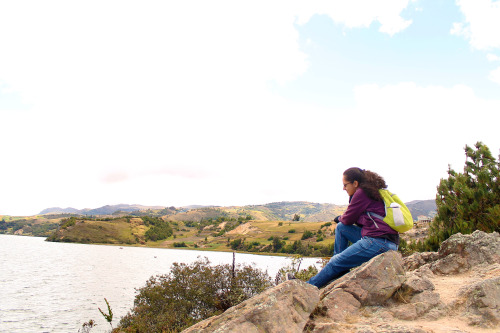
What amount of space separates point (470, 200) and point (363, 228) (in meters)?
9.87

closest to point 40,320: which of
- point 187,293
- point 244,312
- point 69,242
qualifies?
point 187,293

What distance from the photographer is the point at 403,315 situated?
228 inches

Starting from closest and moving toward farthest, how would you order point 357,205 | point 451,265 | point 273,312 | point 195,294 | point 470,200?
point 273,312 < point 357,205 < point 451,265 < point 470,200 < point 195,294

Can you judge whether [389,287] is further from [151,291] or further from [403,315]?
[151,291]

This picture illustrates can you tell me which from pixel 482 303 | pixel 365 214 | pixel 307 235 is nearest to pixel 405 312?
pixel 482 303

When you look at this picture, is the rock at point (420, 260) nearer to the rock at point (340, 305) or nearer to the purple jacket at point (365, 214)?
the purple jacket at point (365, 214)

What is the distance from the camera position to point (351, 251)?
264 inches

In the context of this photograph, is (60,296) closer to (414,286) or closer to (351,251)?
(351,251)

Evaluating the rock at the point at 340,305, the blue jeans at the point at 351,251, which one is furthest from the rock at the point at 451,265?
the rock at the point at 340,305

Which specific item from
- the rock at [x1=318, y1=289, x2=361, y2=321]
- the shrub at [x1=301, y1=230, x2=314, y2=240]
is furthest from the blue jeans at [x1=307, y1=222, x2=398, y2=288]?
the shrub at [x1=301, y1=230, x2=314, y2=240]

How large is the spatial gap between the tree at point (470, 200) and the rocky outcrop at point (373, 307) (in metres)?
6.58

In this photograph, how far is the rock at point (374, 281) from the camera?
6.19 metres

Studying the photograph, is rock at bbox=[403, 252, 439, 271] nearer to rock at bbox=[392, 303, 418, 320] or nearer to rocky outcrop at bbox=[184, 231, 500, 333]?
rocky outcrop at bbox=[184, 231, 500, 333]

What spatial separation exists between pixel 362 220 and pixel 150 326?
680 inches
